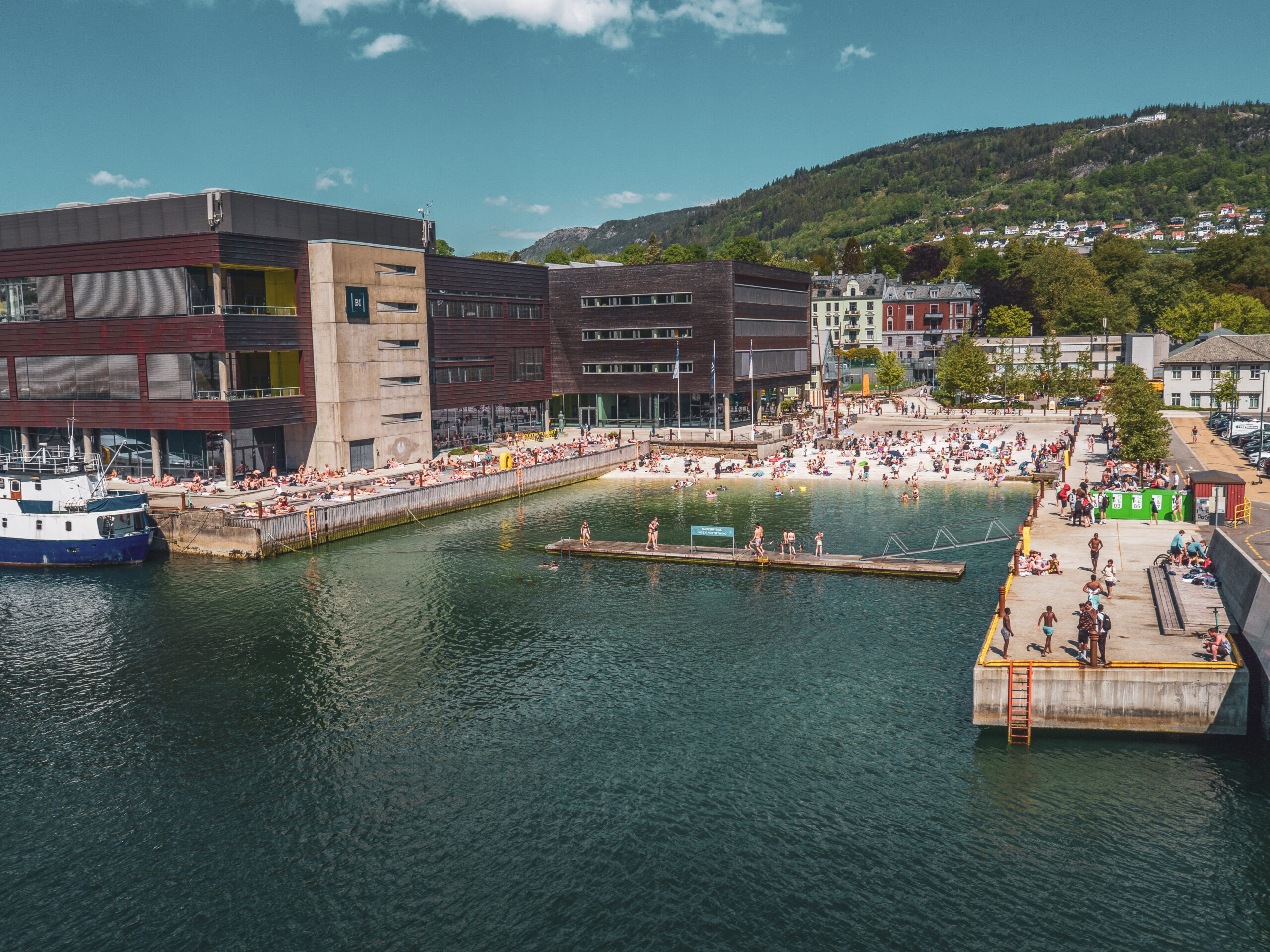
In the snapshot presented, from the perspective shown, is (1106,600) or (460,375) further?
(460,375)

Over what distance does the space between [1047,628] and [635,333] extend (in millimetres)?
76381

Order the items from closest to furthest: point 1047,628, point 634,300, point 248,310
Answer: point 1047,628 → point 248,310 → point 634,300

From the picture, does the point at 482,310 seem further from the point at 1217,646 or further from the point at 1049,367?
the point at 1049,367

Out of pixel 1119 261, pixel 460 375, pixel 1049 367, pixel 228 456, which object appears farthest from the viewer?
pixel 1119 261

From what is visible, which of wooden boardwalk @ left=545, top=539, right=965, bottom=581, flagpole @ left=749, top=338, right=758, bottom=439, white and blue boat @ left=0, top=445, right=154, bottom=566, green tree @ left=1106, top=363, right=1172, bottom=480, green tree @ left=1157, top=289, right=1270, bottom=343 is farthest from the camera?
green tree @ left=1157, top=289, right=1270, bottom=343

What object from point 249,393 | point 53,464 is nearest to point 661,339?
point 249,393

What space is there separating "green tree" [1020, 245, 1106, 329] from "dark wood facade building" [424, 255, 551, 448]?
121155 mm

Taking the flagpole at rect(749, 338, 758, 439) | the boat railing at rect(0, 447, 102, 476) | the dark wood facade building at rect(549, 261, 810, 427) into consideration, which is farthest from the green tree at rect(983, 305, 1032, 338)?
the boat railing at rect(0, 447, 102, 476)

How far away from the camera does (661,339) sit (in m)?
103

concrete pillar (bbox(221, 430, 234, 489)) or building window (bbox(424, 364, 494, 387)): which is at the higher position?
building window (bbox(424, 364, 494, 387))

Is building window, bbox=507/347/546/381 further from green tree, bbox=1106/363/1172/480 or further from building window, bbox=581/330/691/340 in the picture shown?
green tree, bbox=1106/363/1172/480

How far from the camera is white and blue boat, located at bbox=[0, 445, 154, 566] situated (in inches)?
2206

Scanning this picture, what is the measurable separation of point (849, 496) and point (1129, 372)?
2577 cm

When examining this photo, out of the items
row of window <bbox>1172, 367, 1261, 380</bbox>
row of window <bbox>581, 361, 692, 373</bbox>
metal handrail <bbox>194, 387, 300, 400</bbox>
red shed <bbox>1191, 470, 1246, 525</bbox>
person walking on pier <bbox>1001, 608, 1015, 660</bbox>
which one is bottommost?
person walking on pier <bbox>1001, 608, 1015, 660</bbox>
